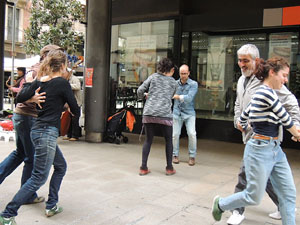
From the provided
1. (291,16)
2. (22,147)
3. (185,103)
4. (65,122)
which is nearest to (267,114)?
(22,147)

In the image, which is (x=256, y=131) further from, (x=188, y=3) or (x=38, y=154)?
(x=188, y=3)

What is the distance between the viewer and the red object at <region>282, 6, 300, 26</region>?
7633mm

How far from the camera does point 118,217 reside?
370 centimetres

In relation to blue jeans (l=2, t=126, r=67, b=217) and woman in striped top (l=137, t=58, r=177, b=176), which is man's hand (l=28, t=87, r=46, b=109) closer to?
blue jeans (l=2, t=126, r=67, b=217)

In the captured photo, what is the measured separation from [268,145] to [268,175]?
28cm

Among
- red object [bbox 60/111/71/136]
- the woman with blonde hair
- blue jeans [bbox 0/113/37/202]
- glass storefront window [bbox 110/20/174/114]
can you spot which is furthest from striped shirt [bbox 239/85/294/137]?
glass storefront window [bbox 110/20/174/114]

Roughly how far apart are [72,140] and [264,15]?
5.43m

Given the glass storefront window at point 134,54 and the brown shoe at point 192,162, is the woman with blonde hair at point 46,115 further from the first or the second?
the glass storefront window at point 134,54

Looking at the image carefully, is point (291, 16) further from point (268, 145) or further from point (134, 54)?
point (268, 145)

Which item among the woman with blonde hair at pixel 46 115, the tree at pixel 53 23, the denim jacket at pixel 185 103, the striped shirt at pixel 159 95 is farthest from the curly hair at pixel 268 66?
the tree at pixel 53 23

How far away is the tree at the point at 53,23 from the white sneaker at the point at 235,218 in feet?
40.6

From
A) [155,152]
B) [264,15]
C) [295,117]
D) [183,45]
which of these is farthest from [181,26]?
[295,117]

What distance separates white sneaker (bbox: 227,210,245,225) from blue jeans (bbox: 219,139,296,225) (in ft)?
1.55

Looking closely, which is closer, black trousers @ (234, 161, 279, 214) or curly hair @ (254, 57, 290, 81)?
curly hair @ (254, 57, 290, 81)
